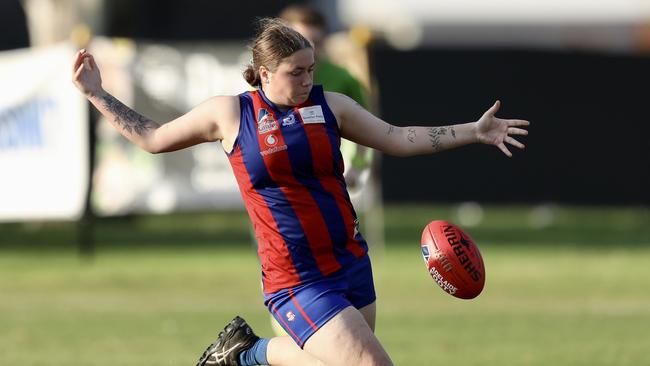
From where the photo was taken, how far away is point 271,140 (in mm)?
7176

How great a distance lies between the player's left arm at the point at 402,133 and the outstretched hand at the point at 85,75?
1233 mm

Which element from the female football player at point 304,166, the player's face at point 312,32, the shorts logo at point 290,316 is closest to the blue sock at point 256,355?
the female football player at point 304,166

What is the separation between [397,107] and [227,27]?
32.9 feet

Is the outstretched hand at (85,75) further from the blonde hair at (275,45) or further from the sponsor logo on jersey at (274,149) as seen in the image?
the sponsor logo on jersey at (274,149)

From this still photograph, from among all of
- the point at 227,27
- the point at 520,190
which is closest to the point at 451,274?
the point at 520,190

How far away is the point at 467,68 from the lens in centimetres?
2288

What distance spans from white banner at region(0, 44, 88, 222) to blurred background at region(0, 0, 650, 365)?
0.02 metres

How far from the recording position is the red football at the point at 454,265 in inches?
295

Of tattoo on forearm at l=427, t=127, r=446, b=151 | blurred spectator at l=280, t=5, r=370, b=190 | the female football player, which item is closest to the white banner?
blurred spectator at l=280, t=5, r=370, b=190

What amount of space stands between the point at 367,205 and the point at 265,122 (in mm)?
11428

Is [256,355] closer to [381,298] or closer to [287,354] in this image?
[287,354]

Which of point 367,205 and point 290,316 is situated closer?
point 290,316

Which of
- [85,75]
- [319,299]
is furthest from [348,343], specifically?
[85,75]

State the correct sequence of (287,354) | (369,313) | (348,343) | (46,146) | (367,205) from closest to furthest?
(348,343), (369,313), (287,354), (46,146), (367,205)
